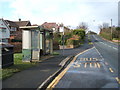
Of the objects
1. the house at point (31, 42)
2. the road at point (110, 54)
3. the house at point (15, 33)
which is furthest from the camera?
the house at point (15, 33)

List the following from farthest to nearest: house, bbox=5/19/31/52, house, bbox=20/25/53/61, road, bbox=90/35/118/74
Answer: house, bbox=5/19/31/52
house, bbox=20/25/53/61
road, bbox=90/35/118/74

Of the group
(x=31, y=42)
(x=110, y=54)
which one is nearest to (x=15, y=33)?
(x=110, y=54)

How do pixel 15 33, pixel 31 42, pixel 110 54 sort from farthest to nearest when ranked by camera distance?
pixel 15 33 < pixel 110 54 < pixel 31 42

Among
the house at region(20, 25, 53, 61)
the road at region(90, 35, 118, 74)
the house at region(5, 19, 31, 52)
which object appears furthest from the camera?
the house at region(5, 19, 31, 52)

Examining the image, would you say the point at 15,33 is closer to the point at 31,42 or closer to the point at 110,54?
the point at 110,54

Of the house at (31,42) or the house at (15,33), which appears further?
the house at (15,33)

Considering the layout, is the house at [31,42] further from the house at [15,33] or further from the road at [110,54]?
the house at [15,33]

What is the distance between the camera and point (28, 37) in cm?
1459

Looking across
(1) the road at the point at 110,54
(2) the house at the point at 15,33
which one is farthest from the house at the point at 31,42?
(2) the house at the point at 15,33

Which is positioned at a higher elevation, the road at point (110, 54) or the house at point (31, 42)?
the house at point (31, 42)

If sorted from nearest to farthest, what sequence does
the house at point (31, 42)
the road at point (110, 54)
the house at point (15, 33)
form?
the road at point (110, 54)
the house at point (31, 42)
the house at point (15, 33)

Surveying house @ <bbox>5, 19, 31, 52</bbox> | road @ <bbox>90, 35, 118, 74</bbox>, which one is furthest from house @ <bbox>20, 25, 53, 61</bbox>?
house @ <bbox>5, 19, 31, 52</bbox>

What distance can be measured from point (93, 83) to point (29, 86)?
9.09 feet

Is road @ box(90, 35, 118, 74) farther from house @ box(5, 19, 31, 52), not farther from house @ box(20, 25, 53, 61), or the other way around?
house @ box(5, 19, 31, 52)
